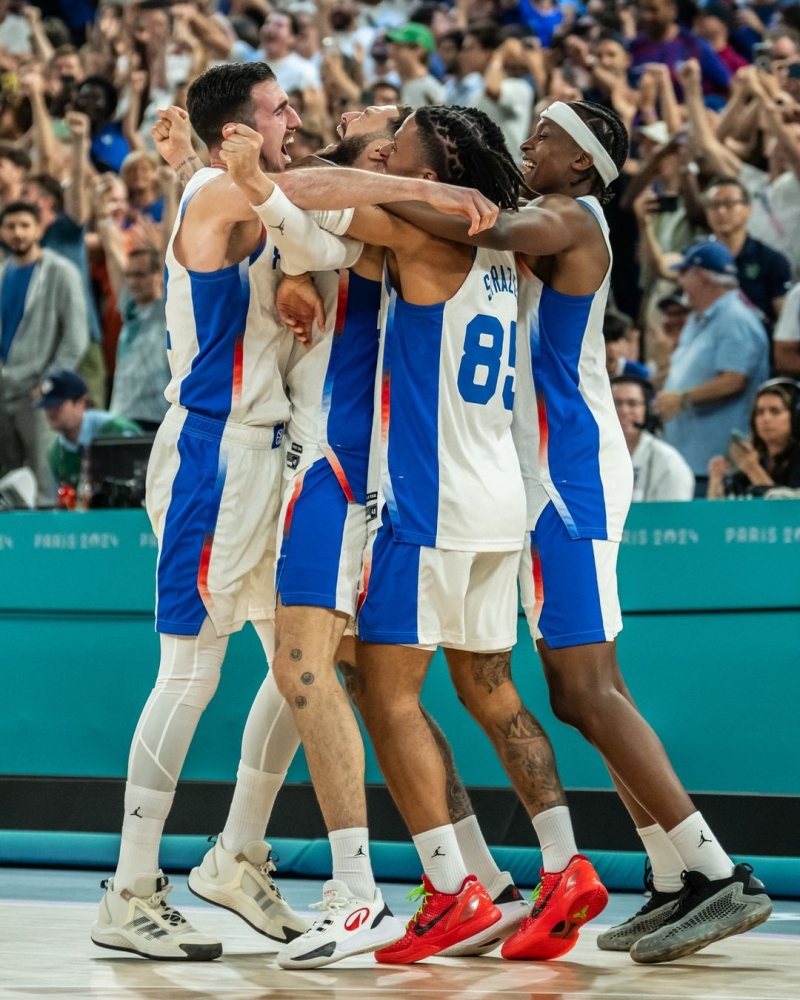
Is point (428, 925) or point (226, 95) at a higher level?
point (226, 95)

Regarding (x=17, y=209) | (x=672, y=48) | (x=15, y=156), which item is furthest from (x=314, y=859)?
(x=15, y=156)

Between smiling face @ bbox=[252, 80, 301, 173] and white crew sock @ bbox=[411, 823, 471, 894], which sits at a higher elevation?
smiling face @ bbox=[252, 80, 301, 173]

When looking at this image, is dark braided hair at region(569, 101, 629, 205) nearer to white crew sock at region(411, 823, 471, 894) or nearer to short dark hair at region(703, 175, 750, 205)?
white crew sock at region(411, 823, 471, 894)

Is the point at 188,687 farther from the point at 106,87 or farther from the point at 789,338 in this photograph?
the point at 106,87

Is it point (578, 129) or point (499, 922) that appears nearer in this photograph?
point (499, 922)

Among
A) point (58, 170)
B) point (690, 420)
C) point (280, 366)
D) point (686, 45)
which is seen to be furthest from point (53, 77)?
point (280, 366)

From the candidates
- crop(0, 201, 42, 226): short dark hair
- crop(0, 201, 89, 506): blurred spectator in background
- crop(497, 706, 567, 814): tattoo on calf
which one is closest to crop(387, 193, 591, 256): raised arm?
crop(497, 706, 567, 814): tattoo on calf

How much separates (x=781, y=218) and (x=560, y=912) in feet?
16.7

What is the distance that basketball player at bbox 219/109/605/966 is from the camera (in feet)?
13.6

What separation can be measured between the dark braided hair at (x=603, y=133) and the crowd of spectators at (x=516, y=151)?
220cm

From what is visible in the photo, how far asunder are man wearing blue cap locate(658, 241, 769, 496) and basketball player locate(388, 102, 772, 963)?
3205 mm

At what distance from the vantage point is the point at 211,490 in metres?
4.34

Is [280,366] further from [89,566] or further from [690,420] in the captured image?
[690,420]

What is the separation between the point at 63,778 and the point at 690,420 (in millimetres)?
3408
